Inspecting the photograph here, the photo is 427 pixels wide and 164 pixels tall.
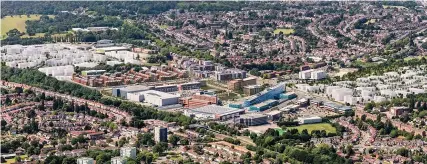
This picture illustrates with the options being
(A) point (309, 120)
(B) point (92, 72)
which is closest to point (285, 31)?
(B) point (92, 72)

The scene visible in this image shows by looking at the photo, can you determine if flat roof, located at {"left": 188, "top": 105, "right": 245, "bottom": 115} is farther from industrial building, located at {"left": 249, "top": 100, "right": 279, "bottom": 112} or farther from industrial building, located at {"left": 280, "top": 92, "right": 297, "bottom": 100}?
industrial building, located at {"left": 280, "top": 92, "right": 297, "bottom": 100}

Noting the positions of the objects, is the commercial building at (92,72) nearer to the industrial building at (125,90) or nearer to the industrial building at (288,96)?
the industrial building at (125,90)

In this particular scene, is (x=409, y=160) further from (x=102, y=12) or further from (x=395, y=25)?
(x=102, y=12)

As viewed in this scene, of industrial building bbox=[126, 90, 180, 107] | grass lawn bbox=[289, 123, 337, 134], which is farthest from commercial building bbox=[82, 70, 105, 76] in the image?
grass lawn bbox=[289, 123, 337, 134]

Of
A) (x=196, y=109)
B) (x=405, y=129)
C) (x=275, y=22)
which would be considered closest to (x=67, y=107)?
(x=196, y=109)

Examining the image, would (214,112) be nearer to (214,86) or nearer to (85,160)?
(214,86)
